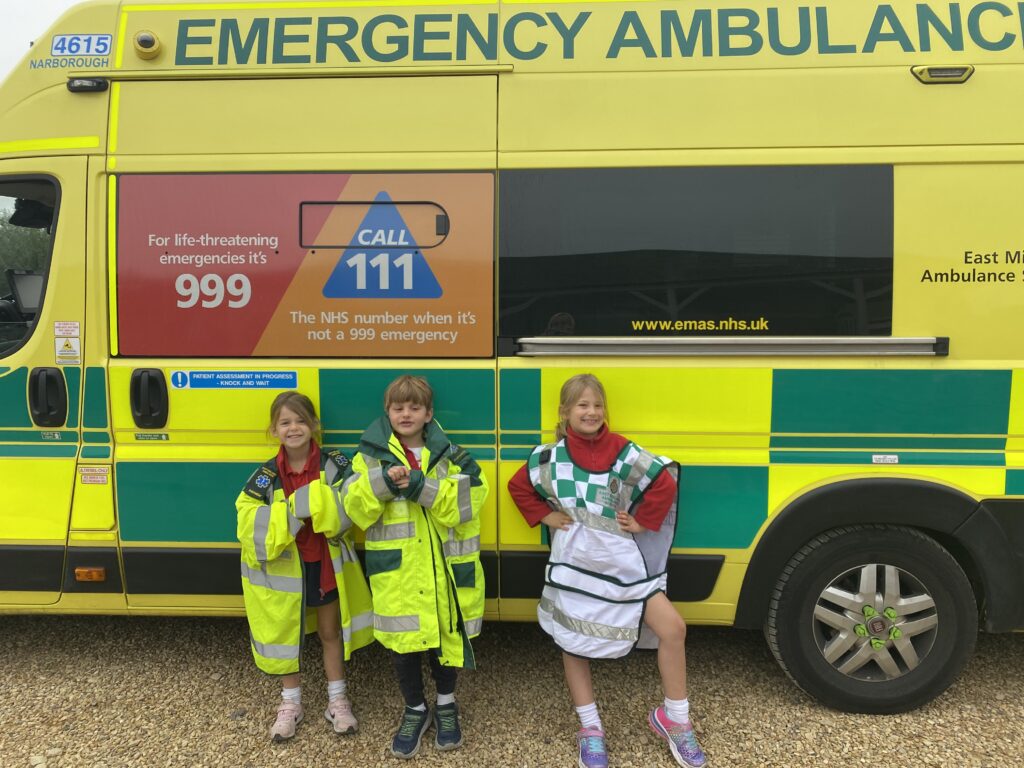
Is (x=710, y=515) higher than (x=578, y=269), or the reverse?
(x=578, y=269)

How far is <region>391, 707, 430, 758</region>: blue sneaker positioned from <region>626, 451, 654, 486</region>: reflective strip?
3.89 feet

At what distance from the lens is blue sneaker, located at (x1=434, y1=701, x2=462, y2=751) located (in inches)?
96.5

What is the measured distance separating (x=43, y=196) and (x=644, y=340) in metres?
2.47

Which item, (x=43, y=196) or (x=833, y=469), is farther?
(x=43, y=196)

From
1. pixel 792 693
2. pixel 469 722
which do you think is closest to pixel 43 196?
pixel 469 722

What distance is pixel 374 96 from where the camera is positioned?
256cm

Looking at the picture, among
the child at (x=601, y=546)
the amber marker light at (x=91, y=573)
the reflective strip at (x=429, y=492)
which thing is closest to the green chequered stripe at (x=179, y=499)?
the amber marker light at (x=91, y=573)

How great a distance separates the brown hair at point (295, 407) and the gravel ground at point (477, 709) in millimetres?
1203

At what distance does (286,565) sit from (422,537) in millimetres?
556

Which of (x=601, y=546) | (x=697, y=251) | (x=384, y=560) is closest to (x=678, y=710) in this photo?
(x=601, y=546)

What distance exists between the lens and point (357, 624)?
2613 millimetres

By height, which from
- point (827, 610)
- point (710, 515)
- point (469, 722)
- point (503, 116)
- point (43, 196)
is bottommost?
point (469, 722)

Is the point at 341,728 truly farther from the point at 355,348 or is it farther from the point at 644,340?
the point at 644,340

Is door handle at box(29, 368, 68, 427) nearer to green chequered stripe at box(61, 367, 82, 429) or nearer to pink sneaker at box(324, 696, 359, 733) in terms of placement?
green chequered stripe at box(61, 367, 82, 429)
